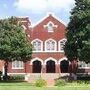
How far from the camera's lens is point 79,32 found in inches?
2400

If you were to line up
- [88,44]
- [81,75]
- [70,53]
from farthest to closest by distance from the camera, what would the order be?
[81,75], [70,53], [88,44]

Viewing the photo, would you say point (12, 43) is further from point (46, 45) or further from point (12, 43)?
point (46, 45)

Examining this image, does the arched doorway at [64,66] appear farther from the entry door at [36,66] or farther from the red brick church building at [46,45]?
the entry door at [36,66]

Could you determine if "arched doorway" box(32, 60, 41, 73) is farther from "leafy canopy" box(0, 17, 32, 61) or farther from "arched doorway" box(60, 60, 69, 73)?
"leafy canopy" box(0, 17, 32, 61)

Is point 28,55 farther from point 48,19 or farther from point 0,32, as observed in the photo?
point 48,19

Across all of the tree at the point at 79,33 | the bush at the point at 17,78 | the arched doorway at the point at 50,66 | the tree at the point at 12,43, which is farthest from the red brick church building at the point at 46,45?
the tree at the point at 79,33

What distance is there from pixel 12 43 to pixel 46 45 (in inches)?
633

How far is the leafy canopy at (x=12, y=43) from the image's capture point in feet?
211

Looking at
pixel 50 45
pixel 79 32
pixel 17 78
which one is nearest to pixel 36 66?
pixel 50 45

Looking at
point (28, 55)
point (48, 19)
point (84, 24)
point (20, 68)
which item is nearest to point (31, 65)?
Result: point (20, 68)

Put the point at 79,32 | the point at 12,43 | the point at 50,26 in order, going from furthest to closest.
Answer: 1. the point at 50,26
2. the point at 12,43
3. the point at 79,32

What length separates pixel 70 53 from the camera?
206 ft

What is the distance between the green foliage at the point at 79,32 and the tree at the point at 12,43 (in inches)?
251

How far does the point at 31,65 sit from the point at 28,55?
1472cm
